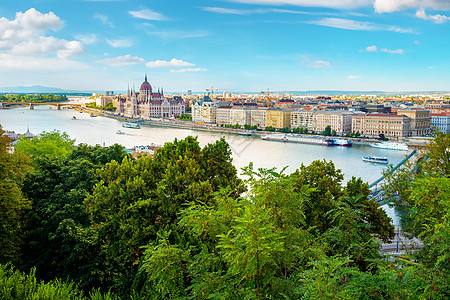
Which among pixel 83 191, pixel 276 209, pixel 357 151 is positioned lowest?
pixel 357 151

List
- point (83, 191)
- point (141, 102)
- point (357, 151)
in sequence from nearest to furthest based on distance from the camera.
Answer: point (83, 191) → point (357, 151) → point (141, 102)

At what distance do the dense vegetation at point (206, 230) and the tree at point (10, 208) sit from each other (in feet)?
0.05

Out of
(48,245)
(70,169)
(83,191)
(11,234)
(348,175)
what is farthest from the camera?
(348,175)

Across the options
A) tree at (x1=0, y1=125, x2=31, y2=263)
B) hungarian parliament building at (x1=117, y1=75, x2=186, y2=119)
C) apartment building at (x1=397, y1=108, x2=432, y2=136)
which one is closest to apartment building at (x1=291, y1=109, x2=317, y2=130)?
apartment building at (x1=397, y1=108, x2=432, y2=136)

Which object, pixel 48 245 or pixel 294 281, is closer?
pixel 294 281

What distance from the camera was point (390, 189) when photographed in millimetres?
4012

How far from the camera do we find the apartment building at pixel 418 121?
103 feet

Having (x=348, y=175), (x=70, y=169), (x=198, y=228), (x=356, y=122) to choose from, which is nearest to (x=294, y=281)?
(x=198, y=228)

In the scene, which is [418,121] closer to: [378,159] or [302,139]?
[302,139]

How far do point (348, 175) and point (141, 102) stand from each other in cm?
4273

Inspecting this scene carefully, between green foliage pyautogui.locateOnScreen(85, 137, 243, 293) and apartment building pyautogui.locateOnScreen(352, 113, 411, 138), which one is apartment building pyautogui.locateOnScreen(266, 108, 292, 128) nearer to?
apartment building pyautogui.locateOnScreen(352, 113, 411, 138)

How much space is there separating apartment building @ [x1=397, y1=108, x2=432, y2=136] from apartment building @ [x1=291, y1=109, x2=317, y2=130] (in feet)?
23.6

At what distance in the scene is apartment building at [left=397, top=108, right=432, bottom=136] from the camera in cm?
3139

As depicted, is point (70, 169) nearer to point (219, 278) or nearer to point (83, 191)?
point (83, 191)
